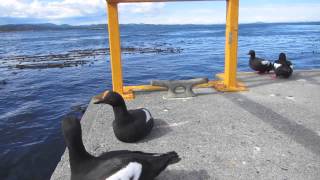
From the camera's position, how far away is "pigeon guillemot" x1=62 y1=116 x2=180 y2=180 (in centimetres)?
370

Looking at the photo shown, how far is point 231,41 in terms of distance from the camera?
25.1 ft

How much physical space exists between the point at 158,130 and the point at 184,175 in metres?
1.55

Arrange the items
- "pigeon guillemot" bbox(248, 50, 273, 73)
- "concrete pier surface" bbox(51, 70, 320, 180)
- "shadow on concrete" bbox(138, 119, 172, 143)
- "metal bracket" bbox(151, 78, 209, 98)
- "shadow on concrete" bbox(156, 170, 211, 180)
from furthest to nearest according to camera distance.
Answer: "pigeon guillemot" bbox(248, 50, 273, 73), "metal bracket" bbox(151, 78, 209, 98), "shadow on concrete" bbox(138, 119, 172, 143), "concrete pier surface" bbox(51, 70, 320, 180), "shadow on concrete" bbox(156, 170, 211, 180)

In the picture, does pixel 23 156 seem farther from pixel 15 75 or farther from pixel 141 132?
pixel 15 75

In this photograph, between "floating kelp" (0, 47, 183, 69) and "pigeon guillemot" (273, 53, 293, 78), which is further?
"floating kelp" (0, 47, 183, 69)

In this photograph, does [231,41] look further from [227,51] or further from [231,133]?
[231,133]

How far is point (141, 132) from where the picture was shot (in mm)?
5258

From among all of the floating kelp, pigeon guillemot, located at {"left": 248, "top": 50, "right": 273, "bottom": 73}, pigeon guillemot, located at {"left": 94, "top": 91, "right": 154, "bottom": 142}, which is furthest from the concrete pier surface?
the floating kelp

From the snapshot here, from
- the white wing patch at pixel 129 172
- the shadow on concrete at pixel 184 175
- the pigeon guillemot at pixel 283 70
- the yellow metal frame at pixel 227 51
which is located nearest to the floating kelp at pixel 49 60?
the yellow metal frame at pixel 227 51

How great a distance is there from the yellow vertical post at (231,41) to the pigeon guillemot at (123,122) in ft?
10.6

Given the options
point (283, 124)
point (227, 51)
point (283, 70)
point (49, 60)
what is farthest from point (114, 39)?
point (49, 60)

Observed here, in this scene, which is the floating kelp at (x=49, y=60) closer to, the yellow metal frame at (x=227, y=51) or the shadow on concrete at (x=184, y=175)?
the yellow metal frame at (x=227, y=51)

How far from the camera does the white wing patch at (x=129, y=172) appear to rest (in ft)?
12.0

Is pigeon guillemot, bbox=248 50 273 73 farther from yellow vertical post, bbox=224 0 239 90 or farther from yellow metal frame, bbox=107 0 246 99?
yellow vertical post, bbox=224 0 239 90
